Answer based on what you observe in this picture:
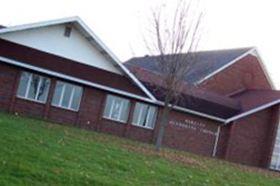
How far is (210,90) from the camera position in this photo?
129ft

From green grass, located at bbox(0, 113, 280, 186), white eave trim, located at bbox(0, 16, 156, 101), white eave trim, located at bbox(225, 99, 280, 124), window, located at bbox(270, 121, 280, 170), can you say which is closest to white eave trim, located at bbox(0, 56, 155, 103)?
white eave trim, located at bbox(0, 16, 156, 101)

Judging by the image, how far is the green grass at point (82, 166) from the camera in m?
12.5

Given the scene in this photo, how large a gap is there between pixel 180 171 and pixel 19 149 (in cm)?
547

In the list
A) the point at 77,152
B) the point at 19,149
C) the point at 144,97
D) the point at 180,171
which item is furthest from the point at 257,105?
the point at 19,149

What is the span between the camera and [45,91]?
29375mm

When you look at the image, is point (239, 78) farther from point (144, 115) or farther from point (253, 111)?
point (144, 115)

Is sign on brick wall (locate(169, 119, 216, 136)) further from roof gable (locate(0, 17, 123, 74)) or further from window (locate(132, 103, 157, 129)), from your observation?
roof gable (locate(0, 17, 123, 74))

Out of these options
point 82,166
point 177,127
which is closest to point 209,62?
point 177,127

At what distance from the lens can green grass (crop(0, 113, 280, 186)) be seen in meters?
12.5

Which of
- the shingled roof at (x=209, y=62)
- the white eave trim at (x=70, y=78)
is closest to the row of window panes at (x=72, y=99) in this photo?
the white eave trim at (x=70, y=78)

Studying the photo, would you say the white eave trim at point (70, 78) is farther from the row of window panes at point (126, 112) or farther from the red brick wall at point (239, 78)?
the red brick wall at point (239, 78)

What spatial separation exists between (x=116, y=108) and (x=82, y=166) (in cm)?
1693

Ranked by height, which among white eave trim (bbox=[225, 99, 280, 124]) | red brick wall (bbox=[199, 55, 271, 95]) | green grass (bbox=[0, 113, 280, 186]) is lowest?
green grass (bbox=[0, 113, 280, 186])

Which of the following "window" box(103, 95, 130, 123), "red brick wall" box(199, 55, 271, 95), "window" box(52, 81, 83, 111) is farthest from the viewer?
"red brick wall" box(199, 55, 271, 95)
